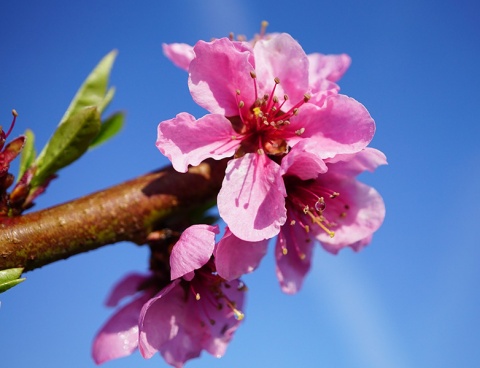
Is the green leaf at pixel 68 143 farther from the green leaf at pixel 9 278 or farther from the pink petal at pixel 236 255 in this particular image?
the pink petal at pixel 236 255

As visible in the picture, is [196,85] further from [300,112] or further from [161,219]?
[161,219]

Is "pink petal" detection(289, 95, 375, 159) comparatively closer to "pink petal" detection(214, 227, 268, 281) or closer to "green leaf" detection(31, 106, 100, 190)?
"pink petal" detection(214, 227, 268, 281)

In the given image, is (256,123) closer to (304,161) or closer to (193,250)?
(304,161)

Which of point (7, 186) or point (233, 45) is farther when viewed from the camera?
point (7, 186)

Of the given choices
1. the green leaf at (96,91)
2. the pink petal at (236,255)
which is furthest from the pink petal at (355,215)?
the green leaf at (96,91)

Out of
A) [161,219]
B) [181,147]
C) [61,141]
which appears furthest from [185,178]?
[61,141]

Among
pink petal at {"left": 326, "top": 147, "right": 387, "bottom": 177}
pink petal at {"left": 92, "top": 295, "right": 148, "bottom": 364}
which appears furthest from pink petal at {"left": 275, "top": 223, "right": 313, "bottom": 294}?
pink petal at {"left": 92, "top": 295, "right": 148, "bottom": 364}
